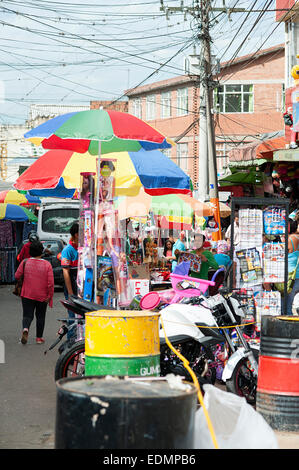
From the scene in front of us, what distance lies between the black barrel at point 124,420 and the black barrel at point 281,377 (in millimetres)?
3200

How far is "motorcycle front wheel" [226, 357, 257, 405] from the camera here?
781cm

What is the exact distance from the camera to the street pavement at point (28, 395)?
6504 millimetres

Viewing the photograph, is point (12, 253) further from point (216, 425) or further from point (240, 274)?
point (216, 425)

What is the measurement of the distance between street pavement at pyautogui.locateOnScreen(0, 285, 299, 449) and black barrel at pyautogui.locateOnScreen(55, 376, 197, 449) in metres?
2.76

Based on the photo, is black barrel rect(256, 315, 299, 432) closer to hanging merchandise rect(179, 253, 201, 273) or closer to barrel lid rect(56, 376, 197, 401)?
barrel lid rect(56, 376, 197, 401)

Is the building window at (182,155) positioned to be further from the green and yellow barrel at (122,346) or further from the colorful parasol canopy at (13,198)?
the green and yellow barrel at (122,346)

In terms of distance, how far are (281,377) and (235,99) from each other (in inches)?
1691

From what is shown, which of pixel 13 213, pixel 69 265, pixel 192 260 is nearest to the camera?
pixel 192 260

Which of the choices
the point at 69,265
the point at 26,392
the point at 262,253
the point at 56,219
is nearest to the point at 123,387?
the point at 26,392

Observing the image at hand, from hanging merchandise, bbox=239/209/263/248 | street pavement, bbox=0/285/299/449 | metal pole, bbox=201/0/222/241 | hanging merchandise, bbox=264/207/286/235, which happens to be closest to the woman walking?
street pavement, bbox=0/285/299/449

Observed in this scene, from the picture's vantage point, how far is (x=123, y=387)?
12.4 feet

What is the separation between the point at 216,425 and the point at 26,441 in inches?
104

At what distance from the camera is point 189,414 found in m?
3.64

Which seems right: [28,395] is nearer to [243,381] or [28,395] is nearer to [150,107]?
[243,381]
